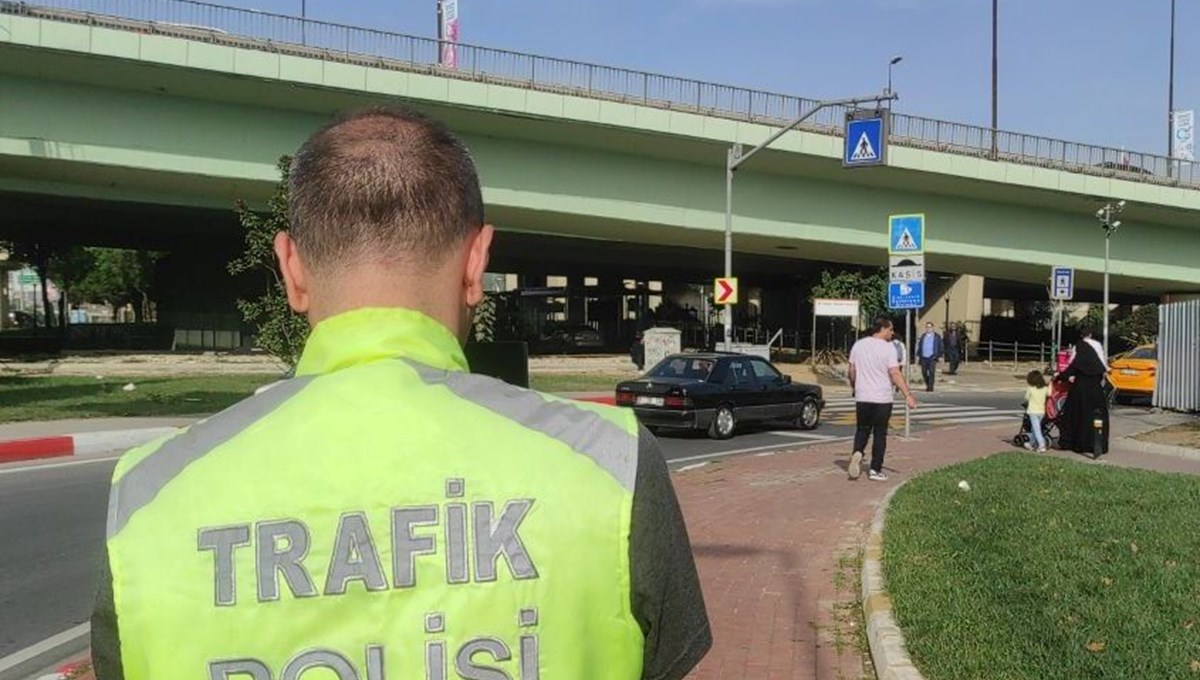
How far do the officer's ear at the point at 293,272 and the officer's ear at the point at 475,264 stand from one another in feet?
0.80

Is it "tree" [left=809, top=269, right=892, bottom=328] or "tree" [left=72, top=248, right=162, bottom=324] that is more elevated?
"tree" [left=72, top=248, right=162, bottom=324]

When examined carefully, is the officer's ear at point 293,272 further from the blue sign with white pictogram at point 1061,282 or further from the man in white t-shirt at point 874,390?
the blue sign with white pictogram at point 1061,282

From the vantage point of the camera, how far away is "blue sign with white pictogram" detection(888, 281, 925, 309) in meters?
16.3

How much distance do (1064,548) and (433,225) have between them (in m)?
6.55

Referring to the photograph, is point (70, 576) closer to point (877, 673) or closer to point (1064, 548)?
point (877, 673)

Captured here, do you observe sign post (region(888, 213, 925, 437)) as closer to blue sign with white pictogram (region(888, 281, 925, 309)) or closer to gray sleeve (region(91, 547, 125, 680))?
blue sign with white pictogram (region(888, 281, 925, 309))

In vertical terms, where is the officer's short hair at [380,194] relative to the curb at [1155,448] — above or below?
above

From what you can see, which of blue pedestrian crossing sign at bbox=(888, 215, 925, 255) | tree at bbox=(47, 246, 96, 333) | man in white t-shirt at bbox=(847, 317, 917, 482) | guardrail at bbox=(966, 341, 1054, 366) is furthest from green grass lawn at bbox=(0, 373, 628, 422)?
tree at bbox=(47, 246, 96, 333)

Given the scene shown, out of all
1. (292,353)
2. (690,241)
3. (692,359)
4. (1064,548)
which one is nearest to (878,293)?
(690,241)

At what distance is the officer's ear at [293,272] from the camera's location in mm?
1541

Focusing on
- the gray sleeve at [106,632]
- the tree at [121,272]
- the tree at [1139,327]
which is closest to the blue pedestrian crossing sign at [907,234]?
the gray sleeve at [106,632]

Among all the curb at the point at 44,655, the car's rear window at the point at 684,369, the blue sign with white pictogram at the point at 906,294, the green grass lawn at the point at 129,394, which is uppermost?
the blue sign with white pictogram at the point at 906,294

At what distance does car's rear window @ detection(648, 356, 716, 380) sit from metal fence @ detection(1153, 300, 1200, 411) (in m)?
9.90

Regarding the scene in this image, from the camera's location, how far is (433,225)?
149 cm
